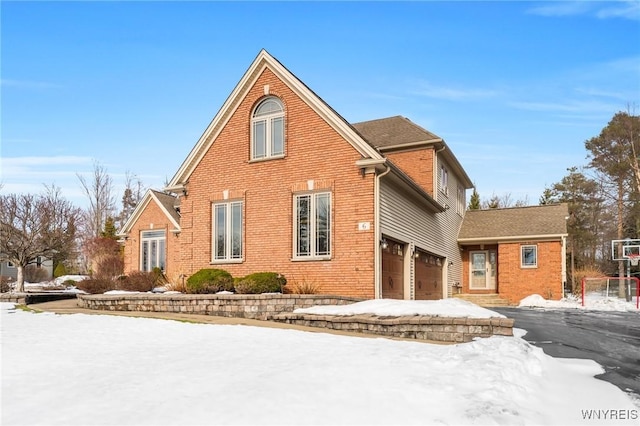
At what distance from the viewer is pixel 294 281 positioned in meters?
15.0

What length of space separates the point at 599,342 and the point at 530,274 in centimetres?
1605

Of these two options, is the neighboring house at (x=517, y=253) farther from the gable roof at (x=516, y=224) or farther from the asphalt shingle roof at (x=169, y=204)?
the asphalt shingle roof at (x=169, y=204)

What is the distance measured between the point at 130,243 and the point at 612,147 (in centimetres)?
3894

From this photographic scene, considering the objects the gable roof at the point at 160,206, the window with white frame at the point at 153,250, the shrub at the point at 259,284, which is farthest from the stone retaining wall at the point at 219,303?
the window with white frame at the point at 153,250

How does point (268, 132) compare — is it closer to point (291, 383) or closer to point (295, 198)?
point (295, 198)

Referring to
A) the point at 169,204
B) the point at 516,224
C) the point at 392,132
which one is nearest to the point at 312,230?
the point at 392,132

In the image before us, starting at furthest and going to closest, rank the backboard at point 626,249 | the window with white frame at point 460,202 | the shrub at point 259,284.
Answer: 1. the backboard at point 626,249
2. the window with white frame at point 460,202
3. the shrub at point 259,284

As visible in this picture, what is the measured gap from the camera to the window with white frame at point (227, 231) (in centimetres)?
1641

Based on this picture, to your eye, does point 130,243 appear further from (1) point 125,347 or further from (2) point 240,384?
(2) point 240,384

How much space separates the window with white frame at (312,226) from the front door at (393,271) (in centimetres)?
193

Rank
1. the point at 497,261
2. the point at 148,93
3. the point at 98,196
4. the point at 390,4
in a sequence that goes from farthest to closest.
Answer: the point at 98,196 → the point at 497,261 → the point at 148,93 → the point at 390,4

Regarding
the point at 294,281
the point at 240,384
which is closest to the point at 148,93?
the point at 294,281

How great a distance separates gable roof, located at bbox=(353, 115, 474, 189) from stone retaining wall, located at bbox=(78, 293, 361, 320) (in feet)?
31.0

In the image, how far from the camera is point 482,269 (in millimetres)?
27781
